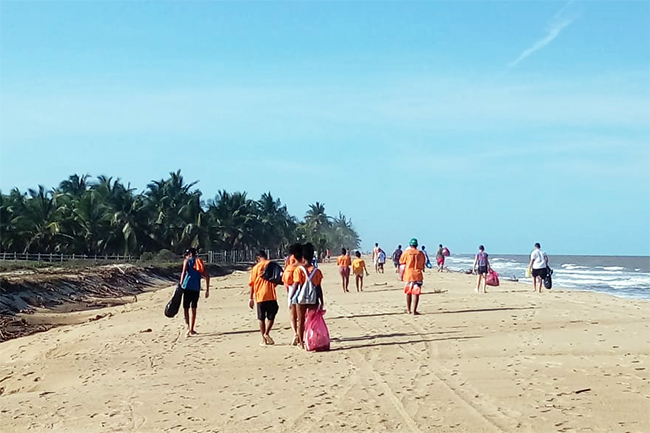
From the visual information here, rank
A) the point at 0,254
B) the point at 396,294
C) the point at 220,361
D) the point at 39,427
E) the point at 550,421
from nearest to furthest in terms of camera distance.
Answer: the point at 550,421 → the point at 39,427 → the point at 220,361 → the point at 396,294 → the point at 0,254

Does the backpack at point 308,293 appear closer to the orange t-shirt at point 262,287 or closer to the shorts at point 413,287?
the orange t-shirt at point 262,287

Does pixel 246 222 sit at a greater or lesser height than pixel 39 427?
greater

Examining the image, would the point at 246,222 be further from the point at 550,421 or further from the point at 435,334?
the point at 550,421

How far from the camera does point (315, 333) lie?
32.7ft

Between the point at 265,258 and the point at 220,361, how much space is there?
7.07 feet

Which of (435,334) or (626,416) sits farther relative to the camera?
(435,334)

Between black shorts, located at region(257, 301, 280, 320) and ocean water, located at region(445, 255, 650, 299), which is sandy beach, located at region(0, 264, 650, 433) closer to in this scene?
black shorts, located at region(257, 301, 280, 320)

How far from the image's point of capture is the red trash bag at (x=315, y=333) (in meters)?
9.95

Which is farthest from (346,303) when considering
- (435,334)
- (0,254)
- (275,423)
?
(0,254)

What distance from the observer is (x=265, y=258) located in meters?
11.3

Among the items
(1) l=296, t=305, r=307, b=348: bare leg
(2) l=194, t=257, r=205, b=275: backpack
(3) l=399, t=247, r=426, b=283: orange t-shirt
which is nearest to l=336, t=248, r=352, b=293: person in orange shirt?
(3) l=399, t=247, r=426, b=283: orange t-shirt

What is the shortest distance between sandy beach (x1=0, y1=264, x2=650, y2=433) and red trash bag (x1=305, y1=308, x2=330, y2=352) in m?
0.20

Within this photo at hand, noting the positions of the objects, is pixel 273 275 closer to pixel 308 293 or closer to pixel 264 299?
pixel 264 299

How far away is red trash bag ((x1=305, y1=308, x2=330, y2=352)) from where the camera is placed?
995cm
